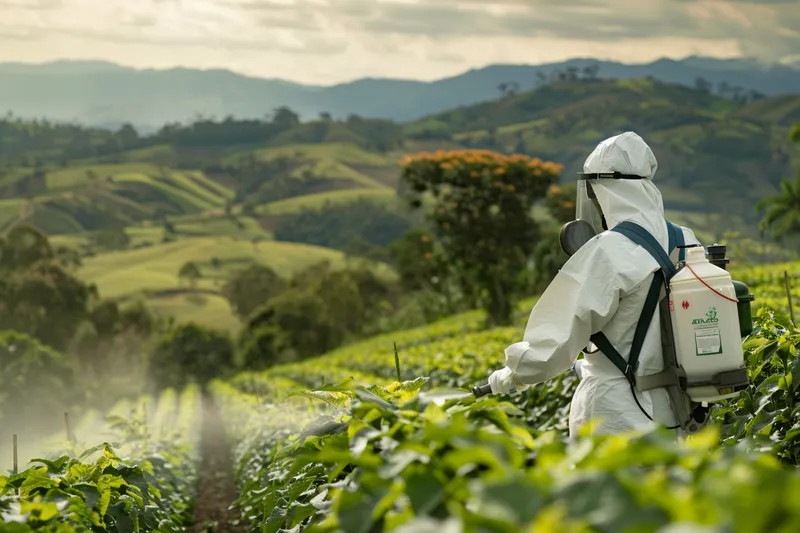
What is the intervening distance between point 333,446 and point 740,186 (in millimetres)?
184376

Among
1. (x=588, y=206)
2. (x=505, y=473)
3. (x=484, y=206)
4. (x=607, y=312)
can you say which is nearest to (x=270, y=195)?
(x=484, y=206)

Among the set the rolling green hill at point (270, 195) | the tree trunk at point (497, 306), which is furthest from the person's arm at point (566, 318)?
the rolling green hill at point (270, 195)

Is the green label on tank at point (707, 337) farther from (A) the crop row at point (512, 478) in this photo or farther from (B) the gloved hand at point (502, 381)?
(B) the gloved hand at point (502, 381)

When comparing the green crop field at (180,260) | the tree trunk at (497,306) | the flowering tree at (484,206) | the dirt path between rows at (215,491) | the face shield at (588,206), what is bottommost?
the green crop field at (180,260)

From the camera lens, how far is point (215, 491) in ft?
38.4

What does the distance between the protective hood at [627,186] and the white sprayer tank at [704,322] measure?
405 mm

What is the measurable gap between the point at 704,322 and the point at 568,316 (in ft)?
1.58

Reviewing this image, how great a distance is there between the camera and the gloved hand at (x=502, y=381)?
4.01 meters

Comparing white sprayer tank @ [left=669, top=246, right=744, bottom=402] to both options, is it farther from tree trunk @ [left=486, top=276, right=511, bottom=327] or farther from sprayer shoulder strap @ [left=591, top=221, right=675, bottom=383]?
tree trunk @ [left=486, top=276, right=511, bottom=327]

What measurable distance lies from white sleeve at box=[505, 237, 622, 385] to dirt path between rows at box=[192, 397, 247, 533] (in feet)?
14.4

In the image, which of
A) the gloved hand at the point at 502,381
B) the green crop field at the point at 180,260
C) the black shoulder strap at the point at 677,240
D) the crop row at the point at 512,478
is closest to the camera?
the crop row at the point at 512,478

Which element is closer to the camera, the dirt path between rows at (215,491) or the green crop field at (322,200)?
the dirt path between rows at (215,491)

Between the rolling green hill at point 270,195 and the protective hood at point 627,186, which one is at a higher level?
the protective hood at point 627,186

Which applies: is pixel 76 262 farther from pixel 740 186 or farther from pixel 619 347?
pixel 740 186
